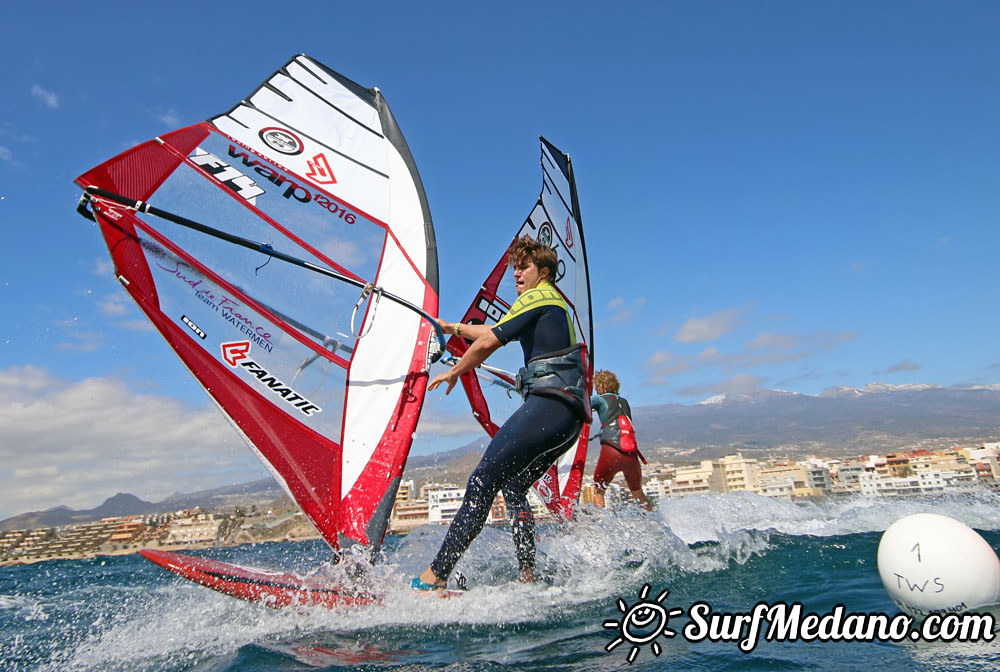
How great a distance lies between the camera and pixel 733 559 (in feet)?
A: 15.8

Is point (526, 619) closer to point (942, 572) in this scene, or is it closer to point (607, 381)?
point (942, 572)

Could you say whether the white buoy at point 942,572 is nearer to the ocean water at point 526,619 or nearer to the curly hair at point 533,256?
the ocean water at point 526,619

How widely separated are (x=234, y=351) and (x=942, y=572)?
4.44 m

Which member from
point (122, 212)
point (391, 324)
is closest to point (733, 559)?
point (391, 324)

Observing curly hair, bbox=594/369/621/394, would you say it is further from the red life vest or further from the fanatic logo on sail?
the fanatic logo on sail

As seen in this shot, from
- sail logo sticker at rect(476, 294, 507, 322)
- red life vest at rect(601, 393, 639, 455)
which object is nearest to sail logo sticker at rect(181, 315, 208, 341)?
sail logo sticker at rect(476, 294, 507, 322)

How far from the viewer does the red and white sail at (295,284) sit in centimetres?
422

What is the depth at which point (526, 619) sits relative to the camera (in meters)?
3.00

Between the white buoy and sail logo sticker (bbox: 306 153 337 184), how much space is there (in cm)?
472

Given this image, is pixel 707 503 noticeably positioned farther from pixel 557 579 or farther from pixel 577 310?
pixel 557 579

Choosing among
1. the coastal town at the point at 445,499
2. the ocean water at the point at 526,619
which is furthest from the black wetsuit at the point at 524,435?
the ocean water at the point at 526,619

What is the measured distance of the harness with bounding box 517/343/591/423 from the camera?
11.3ft

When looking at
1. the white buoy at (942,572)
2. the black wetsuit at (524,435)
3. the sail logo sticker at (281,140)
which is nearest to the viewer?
the white buoy at (942,572)

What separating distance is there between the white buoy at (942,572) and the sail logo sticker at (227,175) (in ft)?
15.8
